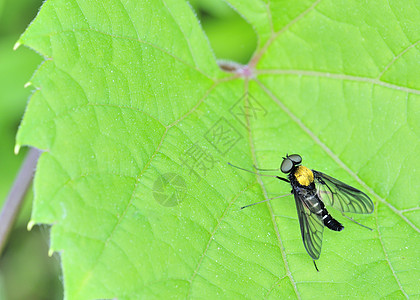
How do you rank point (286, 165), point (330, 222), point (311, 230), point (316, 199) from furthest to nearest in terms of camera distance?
point (316, 199), point (286, 165), point (330, 222), point (311, 230)

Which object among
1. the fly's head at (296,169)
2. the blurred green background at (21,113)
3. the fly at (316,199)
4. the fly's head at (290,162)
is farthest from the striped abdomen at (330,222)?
the blurred green background at (21,113)

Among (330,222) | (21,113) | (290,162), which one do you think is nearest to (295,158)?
(290,162)

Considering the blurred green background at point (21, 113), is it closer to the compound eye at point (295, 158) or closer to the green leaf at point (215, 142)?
the green leaf at point (215, 142)

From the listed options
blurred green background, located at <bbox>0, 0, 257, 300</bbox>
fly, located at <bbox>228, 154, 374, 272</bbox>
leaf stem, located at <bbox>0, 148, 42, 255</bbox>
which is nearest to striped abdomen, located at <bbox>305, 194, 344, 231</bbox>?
fly, located at <bbox>228, 154, 374, 272</bbox>

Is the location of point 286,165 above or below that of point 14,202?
above

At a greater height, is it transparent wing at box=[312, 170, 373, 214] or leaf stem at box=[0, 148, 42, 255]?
transparent wing at box=[312, 170, 373, 214]

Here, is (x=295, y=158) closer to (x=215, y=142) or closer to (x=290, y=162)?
(x=290, y=162)

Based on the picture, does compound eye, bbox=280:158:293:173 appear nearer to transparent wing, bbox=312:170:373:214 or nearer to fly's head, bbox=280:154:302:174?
fly's head, bbox=280:154:302:174

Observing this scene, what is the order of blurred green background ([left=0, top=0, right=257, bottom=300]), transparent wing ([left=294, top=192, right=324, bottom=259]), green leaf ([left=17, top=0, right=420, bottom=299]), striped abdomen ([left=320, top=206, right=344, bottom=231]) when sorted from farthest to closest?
blurred green background ([left=0, top=0, right=257, bottom=300])
striped abdomen ([left=320, top=206, right=344, bottom=231])
transparent wing ([left=294, top=192, right=324, bottom=259])
green leaf ([left=17, top=0, right=420, bottom=299])
